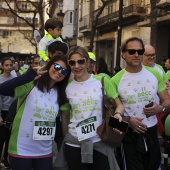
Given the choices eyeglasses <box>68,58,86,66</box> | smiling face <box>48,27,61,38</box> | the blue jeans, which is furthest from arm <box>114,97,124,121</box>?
smiling face <box>48,27,61,38</box>

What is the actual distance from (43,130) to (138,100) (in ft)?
3.57

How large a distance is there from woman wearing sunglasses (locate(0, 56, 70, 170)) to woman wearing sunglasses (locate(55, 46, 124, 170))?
14cm

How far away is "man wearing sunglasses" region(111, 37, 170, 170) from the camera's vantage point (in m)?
3.96

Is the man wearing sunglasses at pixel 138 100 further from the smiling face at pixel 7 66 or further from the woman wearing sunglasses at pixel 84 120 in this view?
the smiling face at pixel 7 66

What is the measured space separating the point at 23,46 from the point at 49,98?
235 ft

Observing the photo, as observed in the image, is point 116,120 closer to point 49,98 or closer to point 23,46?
point 49,98

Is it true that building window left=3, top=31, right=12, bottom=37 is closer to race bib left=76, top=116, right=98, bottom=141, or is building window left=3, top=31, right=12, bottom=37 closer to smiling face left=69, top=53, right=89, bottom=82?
smiling face left=69, top=53, right=89, bottom=82

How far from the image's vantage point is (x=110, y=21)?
24.8 m

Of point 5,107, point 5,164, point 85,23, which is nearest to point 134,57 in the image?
point 5,107

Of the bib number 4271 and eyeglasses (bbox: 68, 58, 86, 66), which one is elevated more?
eyeglasses (bbox: 68, 58, 86, 66)

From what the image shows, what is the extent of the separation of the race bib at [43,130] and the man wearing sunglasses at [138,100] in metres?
0.88

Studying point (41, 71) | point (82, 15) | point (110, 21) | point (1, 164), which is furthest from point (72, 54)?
point (82, 15)

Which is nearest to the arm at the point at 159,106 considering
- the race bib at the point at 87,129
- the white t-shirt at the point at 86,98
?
the white t-shirt at the point at 86,98

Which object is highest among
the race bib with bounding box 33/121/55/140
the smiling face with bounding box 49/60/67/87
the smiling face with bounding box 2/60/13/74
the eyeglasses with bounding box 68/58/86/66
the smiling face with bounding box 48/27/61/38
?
the smiling face with bounding box 48/27/61/38
